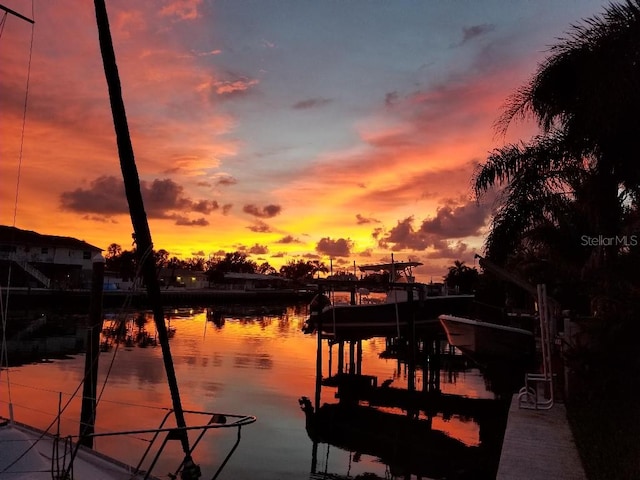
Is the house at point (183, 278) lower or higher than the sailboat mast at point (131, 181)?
→ higher

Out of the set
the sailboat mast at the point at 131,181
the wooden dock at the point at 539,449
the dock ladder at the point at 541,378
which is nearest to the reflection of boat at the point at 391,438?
the dock ladder at the point at 541,378

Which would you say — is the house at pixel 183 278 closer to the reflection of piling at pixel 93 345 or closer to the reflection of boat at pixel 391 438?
the reflection of boat at pixel 391 438

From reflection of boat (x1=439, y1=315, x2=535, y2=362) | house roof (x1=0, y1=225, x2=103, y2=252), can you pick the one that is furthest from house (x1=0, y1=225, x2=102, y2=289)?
reflection of boat (x1=439, y1=315, x2=535, y2=362)

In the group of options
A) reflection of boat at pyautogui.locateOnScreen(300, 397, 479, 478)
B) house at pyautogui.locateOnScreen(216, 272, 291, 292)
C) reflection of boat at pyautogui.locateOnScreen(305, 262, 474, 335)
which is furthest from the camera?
house at pyautogui.locateOnScreen(216, 272, 291, 292)

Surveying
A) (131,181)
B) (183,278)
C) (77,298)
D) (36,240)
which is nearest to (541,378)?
(131,181)

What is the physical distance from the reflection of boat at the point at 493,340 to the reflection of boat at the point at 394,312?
5.28 meters

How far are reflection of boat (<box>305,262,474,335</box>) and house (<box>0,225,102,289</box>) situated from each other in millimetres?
60194

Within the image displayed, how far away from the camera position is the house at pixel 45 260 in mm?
76312

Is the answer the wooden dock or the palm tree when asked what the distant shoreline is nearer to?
the palm tree

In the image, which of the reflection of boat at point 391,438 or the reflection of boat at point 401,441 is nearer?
the reflection of boat at point 401,441

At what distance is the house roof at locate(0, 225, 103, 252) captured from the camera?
80.4m

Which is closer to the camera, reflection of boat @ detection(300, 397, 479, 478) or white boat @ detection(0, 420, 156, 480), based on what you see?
white boat @ detection(0, 420, 156, 480)

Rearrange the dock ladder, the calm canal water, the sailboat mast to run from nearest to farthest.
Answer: the sailboat mast → the dock ladder → the calm canal water

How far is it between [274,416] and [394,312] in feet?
29.8
